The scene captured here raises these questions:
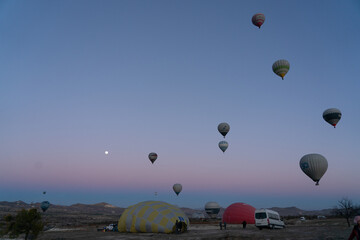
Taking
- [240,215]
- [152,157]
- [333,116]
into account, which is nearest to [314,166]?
[333,116]

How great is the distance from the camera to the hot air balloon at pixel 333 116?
3919cm

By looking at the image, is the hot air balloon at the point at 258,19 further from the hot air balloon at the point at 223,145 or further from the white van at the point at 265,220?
the white van at the point at 265,220

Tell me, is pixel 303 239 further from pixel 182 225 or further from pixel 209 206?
pixel 209 206

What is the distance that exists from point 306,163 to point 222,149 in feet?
85.1

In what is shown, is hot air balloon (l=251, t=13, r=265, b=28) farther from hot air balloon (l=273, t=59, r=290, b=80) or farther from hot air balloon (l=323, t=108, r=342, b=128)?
hot air balloon (l=323, t=108, r=342, b=128)

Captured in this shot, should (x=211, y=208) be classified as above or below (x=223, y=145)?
below

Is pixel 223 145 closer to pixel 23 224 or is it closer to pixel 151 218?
pixel 151 218

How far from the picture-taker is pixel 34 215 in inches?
741

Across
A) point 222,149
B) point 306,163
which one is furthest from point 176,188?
point 306,163

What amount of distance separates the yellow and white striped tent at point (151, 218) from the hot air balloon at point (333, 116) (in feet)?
88.0

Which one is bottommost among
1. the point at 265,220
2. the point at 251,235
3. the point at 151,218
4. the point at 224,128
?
the point at 251,235

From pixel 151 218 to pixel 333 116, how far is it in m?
30.4

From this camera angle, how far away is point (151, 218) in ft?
89.5

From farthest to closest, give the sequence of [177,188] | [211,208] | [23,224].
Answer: [211,208] < [177,188] < [23,224]
